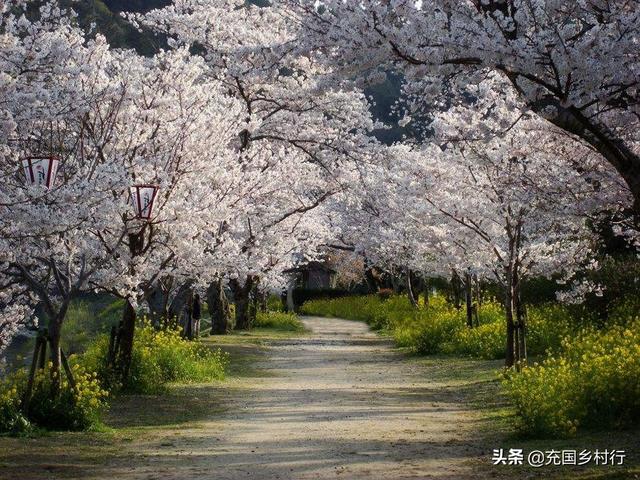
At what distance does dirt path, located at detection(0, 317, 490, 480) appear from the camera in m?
8.28

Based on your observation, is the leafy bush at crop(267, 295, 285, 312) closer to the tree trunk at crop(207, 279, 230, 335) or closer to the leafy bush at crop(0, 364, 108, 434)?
the tree trunk at crop(207, 279, 230, 335)

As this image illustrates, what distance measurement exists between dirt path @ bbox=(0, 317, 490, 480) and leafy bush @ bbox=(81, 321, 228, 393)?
0.78 m

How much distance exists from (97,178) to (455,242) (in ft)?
42.9

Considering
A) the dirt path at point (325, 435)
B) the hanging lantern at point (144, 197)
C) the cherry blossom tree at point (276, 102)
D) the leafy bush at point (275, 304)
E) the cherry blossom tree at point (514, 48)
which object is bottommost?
the dirt path at point (325, 435)

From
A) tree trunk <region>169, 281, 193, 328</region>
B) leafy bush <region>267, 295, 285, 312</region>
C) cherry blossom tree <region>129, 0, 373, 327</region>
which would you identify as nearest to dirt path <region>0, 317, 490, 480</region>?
tree trunk <region>169, 281, 193, 328</region>

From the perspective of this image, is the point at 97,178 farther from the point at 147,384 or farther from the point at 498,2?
the point at 147,384

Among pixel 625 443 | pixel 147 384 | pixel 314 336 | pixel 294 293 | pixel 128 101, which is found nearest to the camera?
pixel 625 443

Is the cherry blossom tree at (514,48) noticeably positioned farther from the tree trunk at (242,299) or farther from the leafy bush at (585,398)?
the tree trunk at (242,299)

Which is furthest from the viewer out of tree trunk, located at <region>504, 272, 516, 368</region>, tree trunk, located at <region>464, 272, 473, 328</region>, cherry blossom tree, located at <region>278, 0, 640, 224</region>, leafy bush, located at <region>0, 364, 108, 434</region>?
tree trunk, located at <region>464, 272, 473, 328</region>

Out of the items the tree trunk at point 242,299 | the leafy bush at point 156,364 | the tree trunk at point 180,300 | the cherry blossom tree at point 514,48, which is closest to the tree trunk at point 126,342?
the leafy bush at point 156,364

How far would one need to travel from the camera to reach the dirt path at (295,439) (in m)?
8.28

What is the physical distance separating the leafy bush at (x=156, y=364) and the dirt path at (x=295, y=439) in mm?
775

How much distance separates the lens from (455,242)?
21406 mm

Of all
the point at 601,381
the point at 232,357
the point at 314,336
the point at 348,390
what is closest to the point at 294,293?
the point at 314,336
